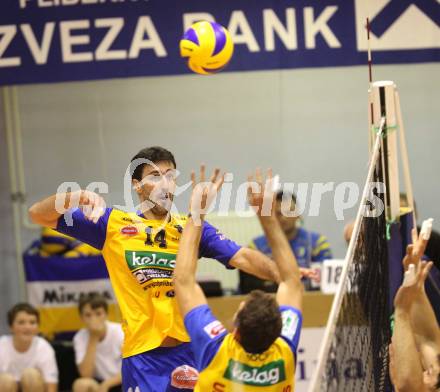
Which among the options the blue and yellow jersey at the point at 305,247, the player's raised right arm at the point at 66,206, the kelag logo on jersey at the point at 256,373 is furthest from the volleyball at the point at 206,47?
the kelag logo on jersey at the point at 256,373

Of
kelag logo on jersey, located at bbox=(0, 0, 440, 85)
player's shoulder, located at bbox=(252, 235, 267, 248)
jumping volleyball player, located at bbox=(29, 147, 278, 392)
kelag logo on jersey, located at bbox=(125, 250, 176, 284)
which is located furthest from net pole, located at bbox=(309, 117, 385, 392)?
player's shoulder, located at bbox=(252, 235, 267, 248)

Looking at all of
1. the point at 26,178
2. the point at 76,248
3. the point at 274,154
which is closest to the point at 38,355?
the point at 76,248

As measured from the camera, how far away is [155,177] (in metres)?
5.10

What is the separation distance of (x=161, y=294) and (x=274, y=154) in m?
6.34

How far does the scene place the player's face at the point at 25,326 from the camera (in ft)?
29.7

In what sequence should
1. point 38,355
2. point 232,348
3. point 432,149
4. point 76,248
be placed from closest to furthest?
point 232,348 < point 38,355 < point 76,248 < point 432,149

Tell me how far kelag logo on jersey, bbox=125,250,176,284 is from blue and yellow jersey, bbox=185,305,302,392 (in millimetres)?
887

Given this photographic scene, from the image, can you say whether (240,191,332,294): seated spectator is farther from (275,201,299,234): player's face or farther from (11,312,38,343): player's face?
(11,312,38,343): player's face

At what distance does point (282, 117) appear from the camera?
1124 centimetres

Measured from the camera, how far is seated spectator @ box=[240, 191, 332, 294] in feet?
30.5

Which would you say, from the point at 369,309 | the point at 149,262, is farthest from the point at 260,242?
the point at 149,262

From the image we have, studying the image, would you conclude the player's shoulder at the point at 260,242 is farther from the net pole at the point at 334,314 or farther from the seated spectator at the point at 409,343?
the seated spectator at the point at 409,343

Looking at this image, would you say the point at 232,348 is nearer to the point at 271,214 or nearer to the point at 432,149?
the point at 271,214

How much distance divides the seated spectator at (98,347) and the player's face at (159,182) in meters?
4.22
